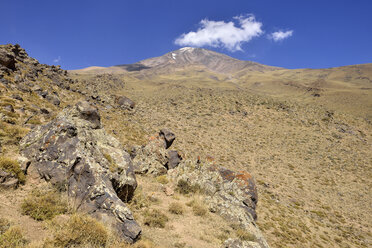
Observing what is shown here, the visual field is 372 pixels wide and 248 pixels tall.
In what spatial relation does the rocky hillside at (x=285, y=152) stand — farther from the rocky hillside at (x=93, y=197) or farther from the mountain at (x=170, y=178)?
the rocky hillside at (x=93, y=197)

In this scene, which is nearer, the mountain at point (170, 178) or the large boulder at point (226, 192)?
the mountain at point (170, 178)

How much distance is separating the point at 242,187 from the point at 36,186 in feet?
42.3

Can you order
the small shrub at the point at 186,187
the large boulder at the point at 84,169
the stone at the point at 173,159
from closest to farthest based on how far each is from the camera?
1. the large boulder at the point at 84,169
2. the small shrub at the point at 186,187
3. the stone at the point at 173,159

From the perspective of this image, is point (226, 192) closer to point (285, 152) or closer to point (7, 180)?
point (7, 180)

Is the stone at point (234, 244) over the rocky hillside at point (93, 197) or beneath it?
beneath

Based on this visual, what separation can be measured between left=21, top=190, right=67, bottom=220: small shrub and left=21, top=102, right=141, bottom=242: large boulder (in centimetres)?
34

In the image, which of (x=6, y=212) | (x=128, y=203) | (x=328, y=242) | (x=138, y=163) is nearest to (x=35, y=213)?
(x=6, y=212)

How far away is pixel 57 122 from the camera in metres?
7.68

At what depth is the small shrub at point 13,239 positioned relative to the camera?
11.9 feet

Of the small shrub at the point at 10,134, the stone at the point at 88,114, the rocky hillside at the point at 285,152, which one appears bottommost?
the rocky hillside at the point at 285,152

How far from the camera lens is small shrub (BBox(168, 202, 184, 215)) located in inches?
305

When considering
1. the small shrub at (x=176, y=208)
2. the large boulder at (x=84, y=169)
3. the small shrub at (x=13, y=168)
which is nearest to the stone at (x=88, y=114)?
the large boulder at (x=84, y=169)

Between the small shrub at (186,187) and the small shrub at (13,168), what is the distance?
6.57 metres

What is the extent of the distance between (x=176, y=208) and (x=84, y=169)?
401 centimetres
